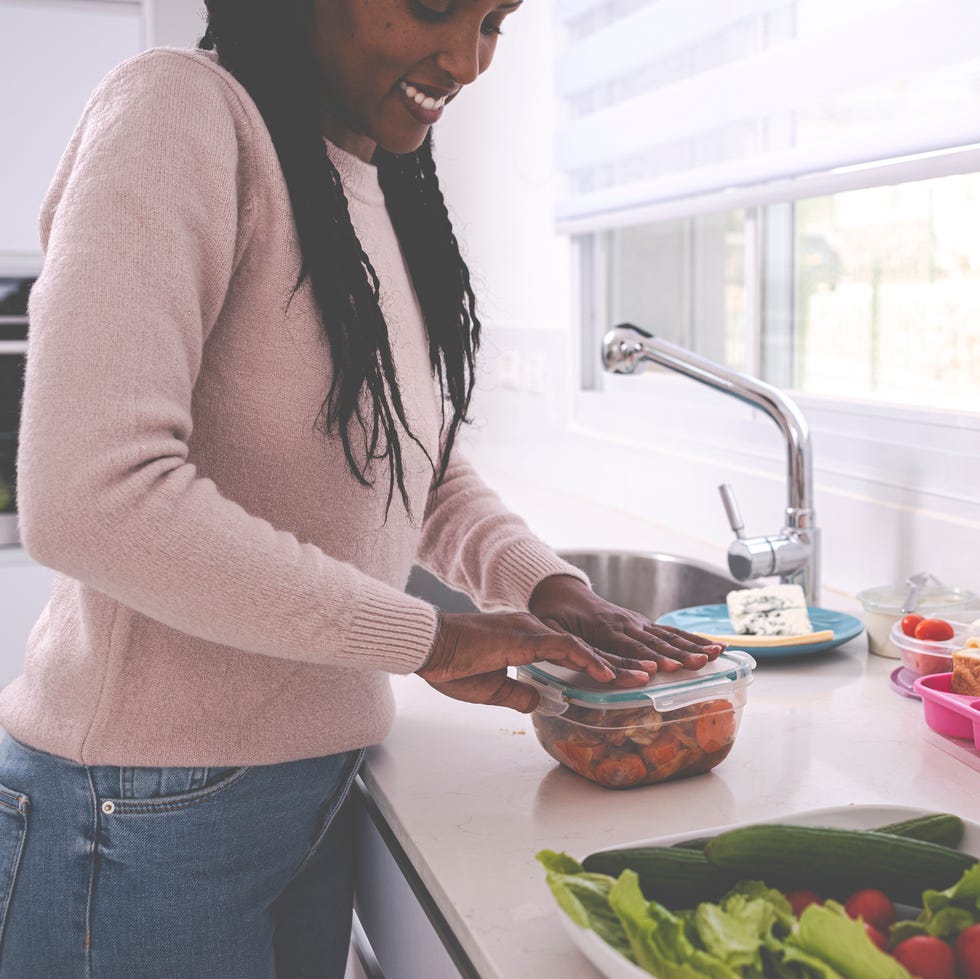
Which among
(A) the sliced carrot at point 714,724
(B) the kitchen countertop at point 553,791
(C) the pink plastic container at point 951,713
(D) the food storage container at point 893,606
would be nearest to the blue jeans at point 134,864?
(B) the kitchen countertop at point 553,791

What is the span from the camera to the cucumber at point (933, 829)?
0.74m

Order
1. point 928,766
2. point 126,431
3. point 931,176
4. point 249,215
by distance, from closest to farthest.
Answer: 1. point 126,431
2. point 249,215
3. point 928,766
4. point 931,176

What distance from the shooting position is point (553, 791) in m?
0.95

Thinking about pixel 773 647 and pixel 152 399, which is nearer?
pixel 152 399

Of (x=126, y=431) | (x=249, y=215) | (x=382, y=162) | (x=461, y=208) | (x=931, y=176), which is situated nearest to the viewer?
(x=126, y=431)

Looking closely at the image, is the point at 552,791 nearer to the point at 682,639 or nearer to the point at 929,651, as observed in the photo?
the point at 682,639

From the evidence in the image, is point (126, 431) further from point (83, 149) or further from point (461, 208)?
point (461, 208)

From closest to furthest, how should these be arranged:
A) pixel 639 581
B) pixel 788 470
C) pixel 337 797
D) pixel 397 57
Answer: pixel 397 57, pixel 337 797, pixel 788 470, pixel 639 581

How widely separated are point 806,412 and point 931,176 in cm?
45

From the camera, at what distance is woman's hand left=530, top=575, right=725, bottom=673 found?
3.18 feet

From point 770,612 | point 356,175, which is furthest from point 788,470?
point 356,175

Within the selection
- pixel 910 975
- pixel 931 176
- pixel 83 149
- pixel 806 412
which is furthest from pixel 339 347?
pixel 806 412

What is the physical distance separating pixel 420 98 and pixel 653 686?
1.66 feet

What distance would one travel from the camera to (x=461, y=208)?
3.07 meters
